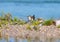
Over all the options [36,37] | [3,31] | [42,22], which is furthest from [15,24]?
[36,37]

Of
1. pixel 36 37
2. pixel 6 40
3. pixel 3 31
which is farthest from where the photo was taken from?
pixel 3 31

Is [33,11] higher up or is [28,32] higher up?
[28,32]

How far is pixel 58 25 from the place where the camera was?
14.2m

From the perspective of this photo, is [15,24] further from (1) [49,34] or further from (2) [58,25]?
(1) [49,34]

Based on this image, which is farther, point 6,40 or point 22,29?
point 22,29

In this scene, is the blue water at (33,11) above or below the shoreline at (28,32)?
below

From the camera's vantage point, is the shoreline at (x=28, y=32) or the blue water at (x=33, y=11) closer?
the shoreline at (x=28, y=32)

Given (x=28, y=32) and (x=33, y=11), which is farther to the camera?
(x=33, y=11)

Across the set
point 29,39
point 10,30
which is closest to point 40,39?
point 29,39

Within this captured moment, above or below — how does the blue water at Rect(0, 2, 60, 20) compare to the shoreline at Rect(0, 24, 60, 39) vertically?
below

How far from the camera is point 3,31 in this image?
41.1 ft

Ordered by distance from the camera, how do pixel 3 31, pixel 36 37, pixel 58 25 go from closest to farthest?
pixel 36 37 → pixel 3 31 → pixel 58 25

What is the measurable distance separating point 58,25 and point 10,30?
Result: 2.35m

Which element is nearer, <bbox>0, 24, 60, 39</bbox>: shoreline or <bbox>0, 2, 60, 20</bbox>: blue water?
<bbox>0, 24, 60, 39</bbox>: shoreline
